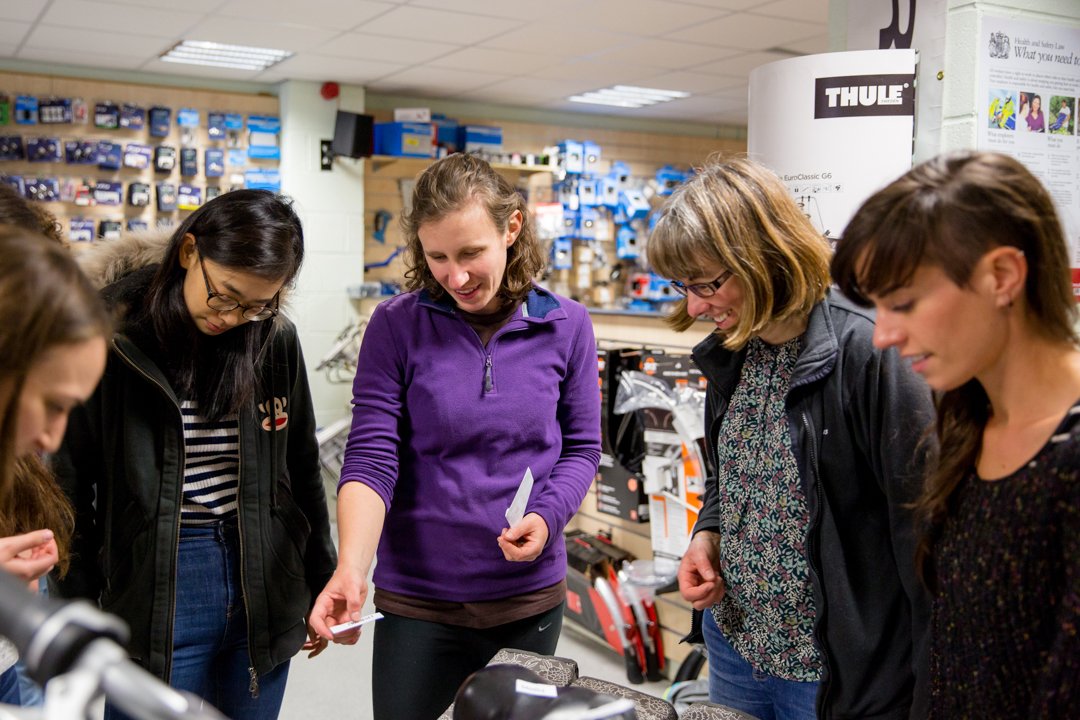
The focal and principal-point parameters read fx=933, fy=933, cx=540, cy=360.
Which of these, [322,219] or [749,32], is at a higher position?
[749,32]

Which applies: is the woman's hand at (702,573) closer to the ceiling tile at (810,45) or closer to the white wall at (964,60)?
the white wall at (964,60)

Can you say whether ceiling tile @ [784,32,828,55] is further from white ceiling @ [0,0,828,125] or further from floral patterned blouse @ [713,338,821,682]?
floral patterned blouse @ [713,338,821,682]

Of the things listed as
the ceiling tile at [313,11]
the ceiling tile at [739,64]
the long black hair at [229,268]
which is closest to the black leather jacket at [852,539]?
the long black hair at [229,268]

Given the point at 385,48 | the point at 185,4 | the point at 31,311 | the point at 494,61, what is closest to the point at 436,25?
the point at 385,48

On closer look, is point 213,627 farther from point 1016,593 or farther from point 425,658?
point 1016,593

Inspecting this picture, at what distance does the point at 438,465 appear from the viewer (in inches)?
68.1

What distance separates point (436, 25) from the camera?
17.7 feet

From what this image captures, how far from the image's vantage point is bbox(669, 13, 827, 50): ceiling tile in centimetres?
539

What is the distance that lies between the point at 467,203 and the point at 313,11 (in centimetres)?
395

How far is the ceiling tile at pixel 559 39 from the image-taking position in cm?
551

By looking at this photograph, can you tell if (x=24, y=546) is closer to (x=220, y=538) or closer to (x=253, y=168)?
(x=220, y=538)

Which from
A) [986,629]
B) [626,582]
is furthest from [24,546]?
[626,582]

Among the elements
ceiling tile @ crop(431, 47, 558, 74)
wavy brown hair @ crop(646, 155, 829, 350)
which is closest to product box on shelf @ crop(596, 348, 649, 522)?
wavy brown hair @ crop(646, 155, 829, 350)

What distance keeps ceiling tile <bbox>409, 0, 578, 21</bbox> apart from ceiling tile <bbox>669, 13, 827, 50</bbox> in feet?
3.10
